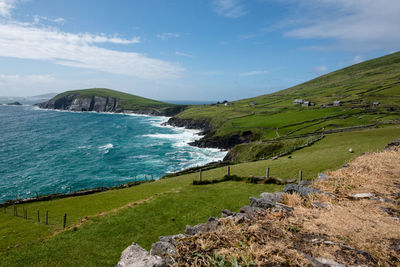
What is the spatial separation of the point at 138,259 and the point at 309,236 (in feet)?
18.6

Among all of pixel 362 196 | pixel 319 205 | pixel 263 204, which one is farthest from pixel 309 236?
pixel 362 196

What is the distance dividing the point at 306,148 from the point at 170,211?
41365 mm

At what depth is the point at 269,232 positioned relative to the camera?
7008mm

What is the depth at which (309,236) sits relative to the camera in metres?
6.84

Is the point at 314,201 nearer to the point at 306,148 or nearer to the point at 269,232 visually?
the point at 269,232

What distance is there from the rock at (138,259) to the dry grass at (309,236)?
0.61m

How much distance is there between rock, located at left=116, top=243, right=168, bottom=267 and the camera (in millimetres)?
6014

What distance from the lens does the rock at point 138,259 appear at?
6.01m

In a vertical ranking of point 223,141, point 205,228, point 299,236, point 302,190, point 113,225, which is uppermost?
point 302,190

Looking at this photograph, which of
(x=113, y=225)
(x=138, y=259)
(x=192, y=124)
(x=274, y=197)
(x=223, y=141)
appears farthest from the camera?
(x=192, y=124)

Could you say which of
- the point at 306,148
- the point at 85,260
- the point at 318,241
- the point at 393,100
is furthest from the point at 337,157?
the point at 393,100

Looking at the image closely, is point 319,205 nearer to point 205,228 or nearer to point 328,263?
point 328,263

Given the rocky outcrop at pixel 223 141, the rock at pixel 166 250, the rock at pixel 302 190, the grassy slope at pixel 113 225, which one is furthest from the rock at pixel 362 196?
the rocky outcrop at pixel 223 141

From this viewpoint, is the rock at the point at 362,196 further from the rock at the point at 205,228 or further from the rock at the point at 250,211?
the rock at the point at 205,228
